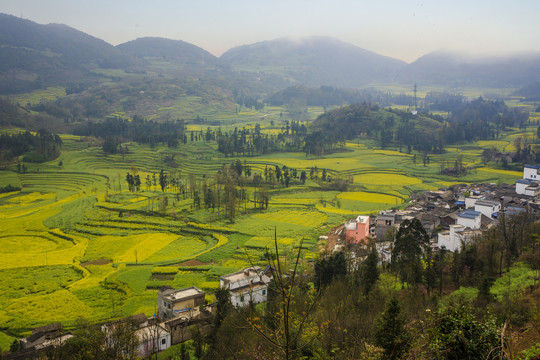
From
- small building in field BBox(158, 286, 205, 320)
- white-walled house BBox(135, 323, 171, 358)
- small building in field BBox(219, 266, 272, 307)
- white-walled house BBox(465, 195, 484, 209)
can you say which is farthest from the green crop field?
white-walled house BBox(465, 195, 484, 209)

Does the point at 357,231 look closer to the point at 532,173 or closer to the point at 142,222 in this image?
the point at 142,222

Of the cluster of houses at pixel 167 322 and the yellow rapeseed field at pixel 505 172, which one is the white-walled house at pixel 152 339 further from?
the yellow rapeseed field at pixel 505 172

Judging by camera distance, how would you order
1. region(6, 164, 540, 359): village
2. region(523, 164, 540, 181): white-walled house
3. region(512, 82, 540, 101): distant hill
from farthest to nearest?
region(512, 82, 540, 101): distant hill < region(523, 164, 540, 181): white-walled house < region(6, 164, 540, 359): village

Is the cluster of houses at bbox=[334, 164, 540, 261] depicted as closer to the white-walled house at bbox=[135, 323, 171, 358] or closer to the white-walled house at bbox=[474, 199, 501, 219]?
the white-walled house at bbox=[474, 199, 501, 219]

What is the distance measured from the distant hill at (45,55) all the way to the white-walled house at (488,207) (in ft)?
405

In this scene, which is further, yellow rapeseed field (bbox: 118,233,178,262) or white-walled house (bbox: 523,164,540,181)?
white-walled house (bbox: 523,164,540,181)

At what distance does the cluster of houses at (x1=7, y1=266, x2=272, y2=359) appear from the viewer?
16109 millimetres

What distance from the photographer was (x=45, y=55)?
14600 centimetres

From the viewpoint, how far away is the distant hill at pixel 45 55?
412ft

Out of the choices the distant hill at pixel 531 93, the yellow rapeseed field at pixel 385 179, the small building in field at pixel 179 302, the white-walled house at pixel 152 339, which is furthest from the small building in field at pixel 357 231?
the distant hill at pixel 531 93

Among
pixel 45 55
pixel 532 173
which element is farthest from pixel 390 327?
pixel 45 55

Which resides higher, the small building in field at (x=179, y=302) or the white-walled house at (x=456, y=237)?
the white-walled house at (x=456, y=237)

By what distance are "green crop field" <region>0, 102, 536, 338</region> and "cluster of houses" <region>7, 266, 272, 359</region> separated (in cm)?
156

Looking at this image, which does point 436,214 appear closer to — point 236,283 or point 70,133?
point 236,283
